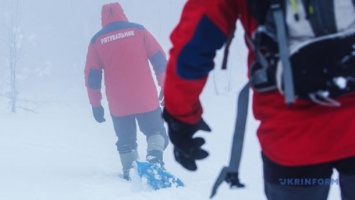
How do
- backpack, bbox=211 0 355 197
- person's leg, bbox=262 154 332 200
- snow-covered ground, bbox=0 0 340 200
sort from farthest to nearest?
1. snow-covered ground, bbox=0 0 340 200
2. person's leg, bbox=262 154 332 200
3. backpack, bbox=211 0 355 197

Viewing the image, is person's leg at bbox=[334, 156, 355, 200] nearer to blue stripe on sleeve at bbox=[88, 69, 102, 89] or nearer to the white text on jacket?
the white text on jacket

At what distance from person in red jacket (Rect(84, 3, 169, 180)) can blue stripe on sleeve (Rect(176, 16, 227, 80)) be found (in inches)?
138

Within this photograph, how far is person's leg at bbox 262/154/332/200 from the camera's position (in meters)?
1.24

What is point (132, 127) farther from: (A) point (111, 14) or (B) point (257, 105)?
(B) point (257, 105)

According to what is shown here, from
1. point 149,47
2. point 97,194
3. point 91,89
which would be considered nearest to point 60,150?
point 91,89

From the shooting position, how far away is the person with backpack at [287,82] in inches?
44.9

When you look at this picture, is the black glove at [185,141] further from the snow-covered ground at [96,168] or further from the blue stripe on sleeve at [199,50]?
the snow-covered ground at [96,168]

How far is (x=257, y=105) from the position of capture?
1.32 metres

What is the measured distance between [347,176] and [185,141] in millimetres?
504

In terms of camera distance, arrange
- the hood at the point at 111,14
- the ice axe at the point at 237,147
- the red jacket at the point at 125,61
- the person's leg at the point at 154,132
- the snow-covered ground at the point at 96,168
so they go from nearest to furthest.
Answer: the ice axe at the point at 237,147 < the snow-covered ground at the point at 96,168 < the person's leg at the point at 154,132 < the red jacket at the point at 125,61 < the hood at the point at 111,14

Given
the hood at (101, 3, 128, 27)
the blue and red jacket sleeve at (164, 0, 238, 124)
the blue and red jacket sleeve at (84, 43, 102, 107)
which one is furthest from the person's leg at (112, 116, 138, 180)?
the blue and red jacket sleeve at (164, 0, 238, 124)

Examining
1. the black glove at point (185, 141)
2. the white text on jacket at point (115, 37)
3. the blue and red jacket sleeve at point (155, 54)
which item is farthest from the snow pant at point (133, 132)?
the black glove at point (185, 141)

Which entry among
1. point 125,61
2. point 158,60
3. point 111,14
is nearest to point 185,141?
point 125,61

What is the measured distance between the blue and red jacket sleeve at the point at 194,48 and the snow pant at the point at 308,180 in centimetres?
32
